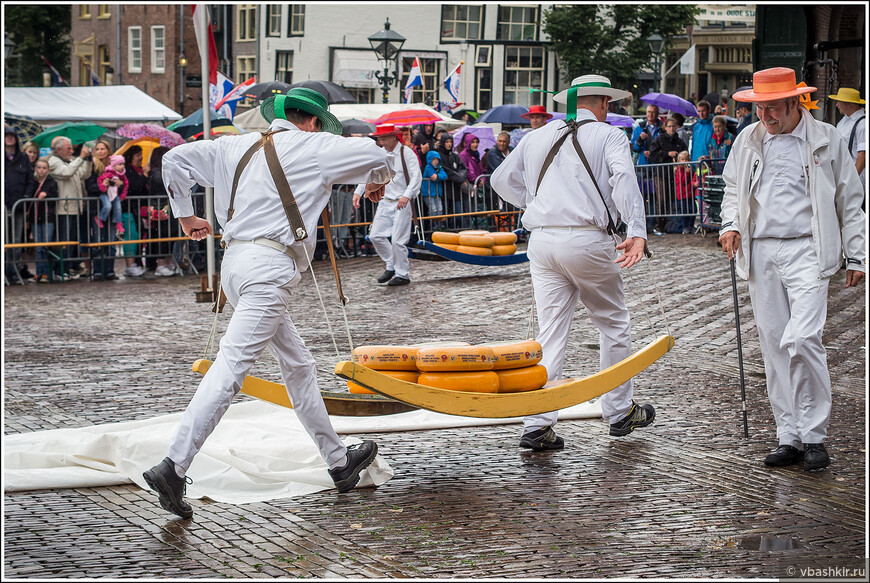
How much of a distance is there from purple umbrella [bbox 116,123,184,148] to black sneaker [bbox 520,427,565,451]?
1827 cm

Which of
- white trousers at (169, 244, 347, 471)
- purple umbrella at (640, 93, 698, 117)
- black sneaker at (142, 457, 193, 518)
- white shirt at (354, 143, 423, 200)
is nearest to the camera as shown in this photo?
black sneaker at (142, 457, 193, 518)

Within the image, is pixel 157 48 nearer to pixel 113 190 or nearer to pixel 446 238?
pixel 113 190

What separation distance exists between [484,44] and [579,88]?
44680mm

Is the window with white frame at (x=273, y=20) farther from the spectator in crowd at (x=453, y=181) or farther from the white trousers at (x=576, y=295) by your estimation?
the white trousers at (x=576, y=295)

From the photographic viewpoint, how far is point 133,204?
1802cm

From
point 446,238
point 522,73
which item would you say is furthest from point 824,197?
point 522,73

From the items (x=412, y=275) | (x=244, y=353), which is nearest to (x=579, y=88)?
(x=244, y=353)

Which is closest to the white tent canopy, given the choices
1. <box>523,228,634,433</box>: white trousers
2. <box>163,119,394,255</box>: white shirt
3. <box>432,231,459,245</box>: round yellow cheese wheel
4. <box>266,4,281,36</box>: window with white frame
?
<box>266,4,281,36</box>: window with white frame

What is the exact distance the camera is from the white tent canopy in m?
→ 31.1

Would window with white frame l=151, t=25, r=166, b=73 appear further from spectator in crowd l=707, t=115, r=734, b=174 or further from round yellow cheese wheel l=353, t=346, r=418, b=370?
round yellow cheese wheel l=353, t=346, r=418, b=370

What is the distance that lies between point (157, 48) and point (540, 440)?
50.8 m

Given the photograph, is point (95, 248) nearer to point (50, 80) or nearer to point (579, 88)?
point (579, 88)

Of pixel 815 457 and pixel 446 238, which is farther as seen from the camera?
pixel 446 238

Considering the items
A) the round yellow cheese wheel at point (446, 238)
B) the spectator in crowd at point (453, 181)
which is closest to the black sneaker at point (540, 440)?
the round yellow cheese wheel at point (446, 238)
